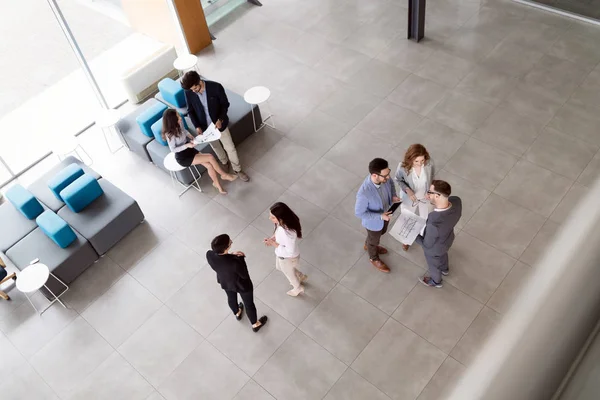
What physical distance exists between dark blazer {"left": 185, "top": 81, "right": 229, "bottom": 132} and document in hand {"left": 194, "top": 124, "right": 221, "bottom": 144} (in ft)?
0.30

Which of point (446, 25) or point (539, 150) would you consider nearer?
point (539, 150)

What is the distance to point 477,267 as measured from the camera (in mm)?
6266

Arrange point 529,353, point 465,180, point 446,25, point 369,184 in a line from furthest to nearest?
1. point 446,25
2. point 465,180
3. point 369,184
4. point 529,353

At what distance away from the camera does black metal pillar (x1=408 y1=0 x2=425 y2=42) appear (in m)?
8.76

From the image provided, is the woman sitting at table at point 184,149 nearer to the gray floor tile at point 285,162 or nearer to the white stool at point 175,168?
the white stool at point 175,168

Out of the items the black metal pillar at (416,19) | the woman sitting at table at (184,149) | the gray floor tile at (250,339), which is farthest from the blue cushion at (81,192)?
the black metal pillar at (416,19)

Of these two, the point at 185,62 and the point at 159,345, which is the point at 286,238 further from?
the point at 185,62

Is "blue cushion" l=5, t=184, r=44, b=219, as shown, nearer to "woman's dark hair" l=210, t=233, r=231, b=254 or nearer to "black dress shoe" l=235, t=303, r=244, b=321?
"black dress shoe" l=235, t=303, r=244, b=321

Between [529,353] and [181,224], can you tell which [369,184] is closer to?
[181,224]

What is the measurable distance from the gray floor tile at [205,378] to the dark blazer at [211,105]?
2.90 meters

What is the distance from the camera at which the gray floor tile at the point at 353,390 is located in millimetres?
5473

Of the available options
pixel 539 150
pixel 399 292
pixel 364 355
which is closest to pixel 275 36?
pixel 539 150

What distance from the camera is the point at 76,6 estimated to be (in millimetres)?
8164

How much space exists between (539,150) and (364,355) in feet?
→ 12.5
